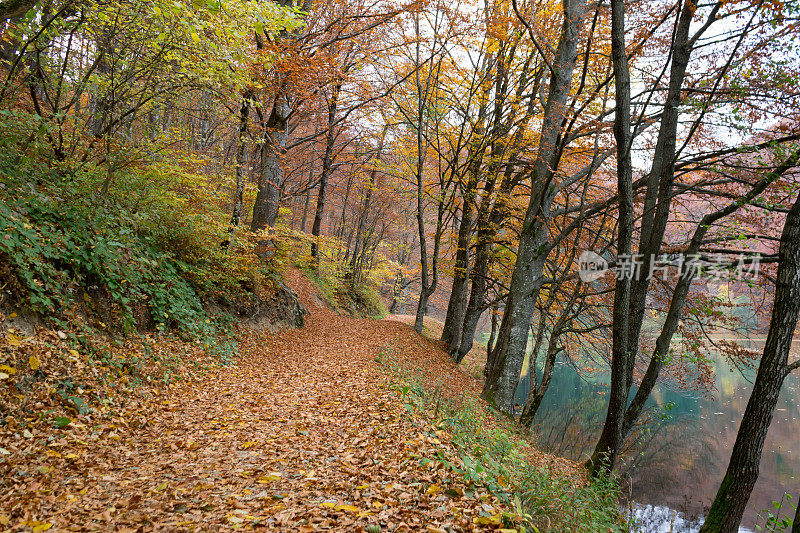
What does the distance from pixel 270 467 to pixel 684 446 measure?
16.8 m

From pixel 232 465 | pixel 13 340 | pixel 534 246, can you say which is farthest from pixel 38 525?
pixel 534 246

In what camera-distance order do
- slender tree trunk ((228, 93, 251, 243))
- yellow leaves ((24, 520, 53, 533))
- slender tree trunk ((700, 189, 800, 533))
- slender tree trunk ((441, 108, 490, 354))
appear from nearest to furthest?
yellow leaves ((24, 520, 53, 533)) < slender tree trunk ((700, 189, 800, 533)) < slender tree trunk ((228, 93, 251, 243)) < slender tree trunk ((441, 108, 490, 354))

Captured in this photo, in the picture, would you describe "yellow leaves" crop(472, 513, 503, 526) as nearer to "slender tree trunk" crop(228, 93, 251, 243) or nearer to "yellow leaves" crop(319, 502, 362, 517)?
"yellow leaves" crop(319, 502, 362, 517)

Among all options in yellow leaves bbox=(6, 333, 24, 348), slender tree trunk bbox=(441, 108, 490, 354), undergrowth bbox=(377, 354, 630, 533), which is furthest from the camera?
slender tree trunk bbox=(441, 108, 490, 354)

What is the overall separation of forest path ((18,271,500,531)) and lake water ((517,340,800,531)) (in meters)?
4.62

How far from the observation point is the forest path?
2.80 m

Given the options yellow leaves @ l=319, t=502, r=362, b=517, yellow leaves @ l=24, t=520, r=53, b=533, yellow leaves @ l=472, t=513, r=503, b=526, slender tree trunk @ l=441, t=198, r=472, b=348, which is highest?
slender tree trunk @ l=441, t=198, r=472, b=348

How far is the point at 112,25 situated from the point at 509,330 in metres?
8.92

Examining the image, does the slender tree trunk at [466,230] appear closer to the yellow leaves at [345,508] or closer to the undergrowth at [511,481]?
the undergrowth at [511,481]

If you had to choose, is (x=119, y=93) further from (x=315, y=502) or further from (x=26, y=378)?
(x=315, y=502)

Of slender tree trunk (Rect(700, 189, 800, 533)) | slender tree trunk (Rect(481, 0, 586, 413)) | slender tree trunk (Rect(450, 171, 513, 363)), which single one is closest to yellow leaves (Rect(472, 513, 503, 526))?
slender tree trunk (Rect(700, 189, 800, 533))

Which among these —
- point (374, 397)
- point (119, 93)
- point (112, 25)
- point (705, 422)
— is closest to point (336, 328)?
point (374, 397)

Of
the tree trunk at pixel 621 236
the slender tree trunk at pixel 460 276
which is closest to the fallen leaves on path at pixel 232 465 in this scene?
the tree trunk at pixel 621 236

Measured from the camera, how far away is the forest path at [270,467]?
2803 mm
